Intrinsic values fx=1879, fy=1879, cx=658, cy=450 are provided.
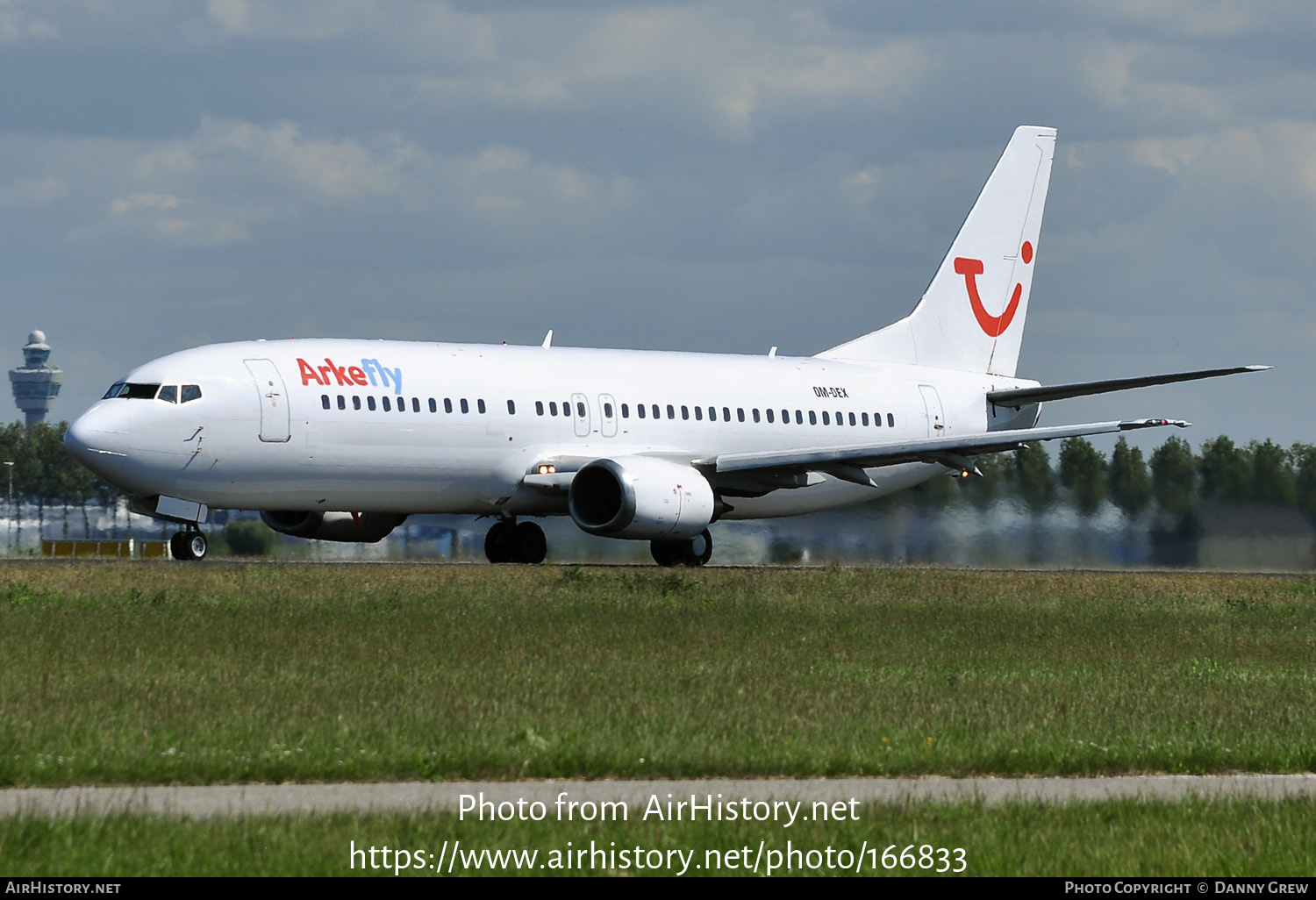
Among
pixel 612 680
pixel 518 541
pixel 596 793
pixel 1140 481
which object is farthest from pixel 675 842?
pixel 1140 481

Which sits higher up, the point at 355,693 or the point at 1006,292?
the point at 1006,292

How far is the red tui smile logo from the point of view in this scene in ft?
141

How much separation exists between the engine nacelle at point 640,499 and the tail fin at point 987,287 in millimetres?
9005

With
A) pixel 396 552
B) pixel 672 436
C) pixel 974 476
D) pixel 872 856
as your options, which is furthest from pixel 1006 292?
pixel 872 856

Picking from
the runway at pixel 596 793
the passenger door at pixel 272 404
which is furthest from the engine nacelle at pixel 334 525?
the runway at pixel 596 793

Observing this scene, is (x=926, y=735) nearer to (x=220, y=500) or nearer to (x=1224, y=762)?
(x=1224, y=762)

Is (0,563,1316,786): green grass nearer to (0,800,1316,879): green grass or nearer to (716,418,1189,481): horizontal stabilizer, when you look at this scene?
(0,800,1316,879): green grass

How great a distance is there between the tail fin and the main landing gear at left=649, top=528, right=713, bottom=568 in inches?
265

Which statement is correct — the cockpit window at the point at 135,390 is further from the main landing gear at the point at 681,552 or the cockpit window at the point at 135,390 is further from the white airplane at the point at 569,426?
the main landing gear at the point at 681,552

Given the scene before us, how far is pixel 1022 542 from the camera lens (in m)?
40.5

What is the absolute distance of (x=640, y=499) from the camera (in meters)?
32.3

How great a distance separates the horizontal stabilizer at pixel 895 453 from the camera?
34719 millimetres

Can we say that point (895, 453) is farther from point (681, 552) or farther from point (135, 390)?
point (135, 390)
